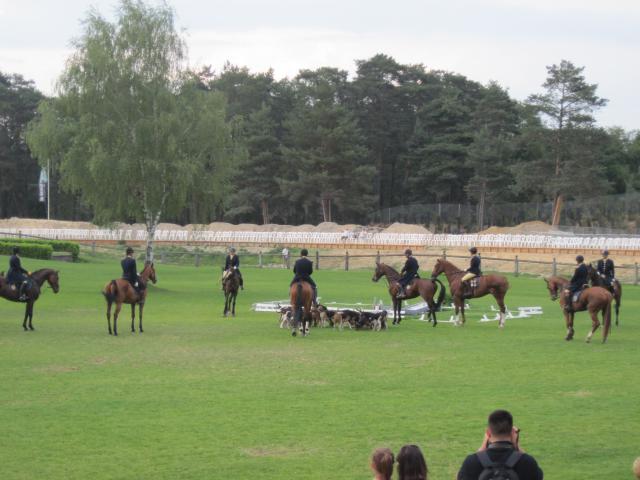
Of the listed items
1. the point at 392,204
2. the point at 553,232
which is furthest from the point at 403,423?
the point at 392,204

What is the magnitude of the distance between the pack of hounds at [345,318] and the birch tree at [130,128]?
51.0ft

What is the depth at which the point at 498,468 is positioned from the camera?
6.41 m

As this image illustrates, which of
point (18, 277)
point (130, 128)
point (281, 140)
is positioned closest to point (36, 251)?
point (130, 128)

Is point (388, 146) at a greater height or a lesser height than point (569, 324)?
greater

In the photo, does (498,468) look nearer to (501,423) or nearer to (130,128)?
(501,423)

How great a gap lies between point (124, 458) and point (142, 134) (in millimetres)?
29563

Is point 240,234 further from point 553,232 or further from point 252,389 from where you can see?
point 252,389

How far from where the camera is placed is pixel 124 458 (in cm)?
1064

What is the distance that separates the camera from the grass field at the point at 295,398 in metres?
10.6

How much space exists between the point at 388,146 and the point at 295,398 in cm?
8289

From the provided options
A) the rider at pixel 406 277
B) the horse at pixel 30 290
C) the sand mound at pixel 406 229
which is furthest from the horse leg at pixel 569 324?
the sand mound at pixel 406 229

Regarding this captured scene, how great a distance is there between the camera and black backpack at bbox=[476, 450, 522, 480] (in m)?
6.38

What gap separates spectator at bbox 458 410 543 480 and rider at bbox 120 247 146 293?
54.0ft

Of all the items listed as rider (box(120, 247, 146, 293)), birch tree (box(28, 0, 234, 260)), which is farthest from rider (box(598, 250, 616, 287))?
birch tree (box(28, 0, 234, 260))
